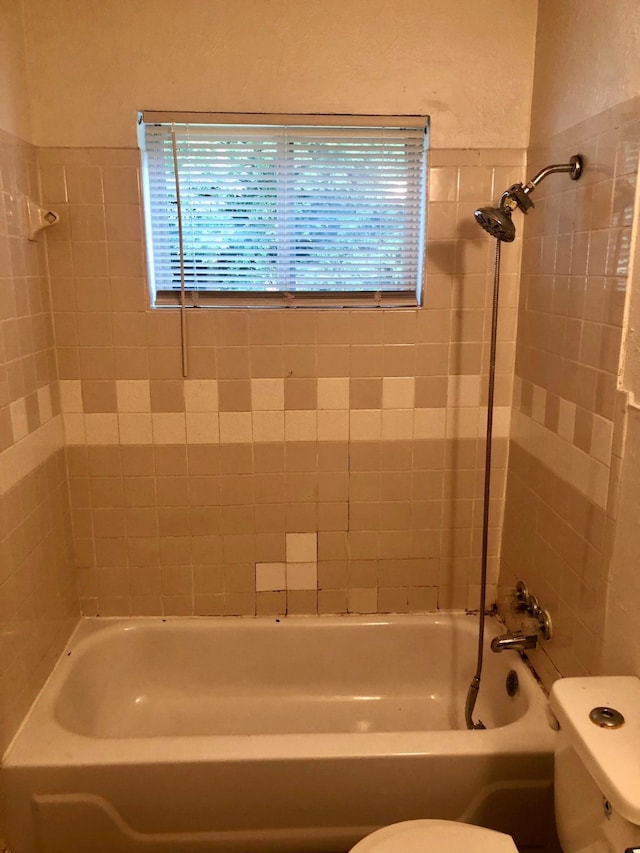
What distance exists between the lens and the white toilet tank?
1003 mm

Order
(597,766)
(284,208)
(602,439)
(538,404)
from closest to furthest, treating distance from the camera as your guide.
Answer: (597,766) < (602,439) < (538,404) < (284,208)

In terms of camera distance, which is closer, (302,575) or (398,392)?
(398,392)

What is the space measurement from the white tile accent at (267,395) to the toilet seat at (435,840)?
1155 millimetres

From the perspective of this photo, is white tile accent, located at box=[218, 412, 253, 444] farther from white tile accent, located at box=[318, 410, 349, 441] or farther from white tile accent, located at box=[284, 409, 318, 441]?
white tile accent, located at box=[318, 410, 349, 441]

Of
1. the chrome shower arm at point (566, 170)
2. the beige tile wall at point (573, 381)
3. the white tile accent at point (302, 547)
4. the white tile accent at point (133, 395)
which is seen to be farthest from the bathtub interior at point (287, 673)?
the chrome shower arm at point (566, 170)

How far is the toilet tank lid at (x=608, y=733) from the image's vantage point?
3.26 ft

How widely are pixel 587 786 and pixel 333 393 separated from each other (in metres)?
1.21

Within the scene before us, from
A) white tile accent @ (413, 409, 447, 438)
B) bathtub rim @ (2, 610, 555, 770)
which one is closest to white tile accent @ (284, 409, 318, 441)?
white tile accent @ (413, 409, 447, 438)

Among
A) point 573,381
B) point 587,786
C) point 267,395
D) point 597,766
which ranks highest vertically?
point 573,381

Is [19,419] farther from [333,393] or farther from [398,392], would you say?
[398,392]

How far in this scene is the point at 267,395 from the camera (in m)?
1.97

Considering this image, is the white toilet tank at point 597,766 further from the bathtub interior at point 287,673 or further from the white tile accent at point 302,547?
the white tile accent at point 302,547

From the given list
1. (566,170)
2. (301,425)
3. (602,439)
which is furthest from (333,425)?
(566,170)

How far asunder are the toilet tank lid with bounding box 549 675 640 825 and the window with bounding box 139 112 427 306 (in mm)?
1220
